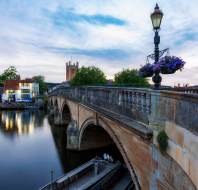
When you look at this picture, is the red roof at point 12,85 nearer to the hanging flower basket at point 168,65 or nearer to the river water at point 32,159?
the river water at point 32,159

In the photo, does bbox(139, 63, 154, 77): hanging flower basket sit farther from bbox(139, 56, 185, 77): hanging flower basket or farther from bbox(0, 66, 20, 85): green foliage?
bbox(0, 66, 20, 85): green foliage

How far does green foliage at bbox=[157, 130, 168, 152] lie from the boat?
8.75 m

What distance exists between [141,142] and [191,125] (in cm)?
335

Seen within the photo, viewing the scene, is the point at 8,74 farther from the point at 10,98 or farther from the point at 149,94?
the point at 149,94

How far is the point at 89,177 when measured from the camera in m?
15.9

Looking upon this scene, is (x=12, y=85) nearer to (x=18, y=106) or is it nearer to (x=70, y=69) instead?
(x=18, y=106)

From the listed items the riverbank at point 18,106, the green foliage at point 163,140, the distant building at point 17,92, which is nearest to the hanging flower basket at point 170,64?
the green foliage at point 163,140

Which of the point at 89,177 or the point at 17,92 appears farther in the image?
the point at 17,92

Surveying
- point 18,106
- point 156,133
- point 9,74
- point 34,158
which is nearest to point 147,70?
point 156,133

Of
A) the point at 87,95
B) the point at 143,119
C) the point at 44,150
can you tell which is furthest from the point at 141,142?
the point at 44,150

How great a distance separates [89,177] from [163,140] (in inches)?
432

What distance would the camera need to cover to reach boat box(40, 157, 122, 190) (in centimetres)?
1416

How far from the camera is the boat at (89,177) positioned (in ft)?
46.4

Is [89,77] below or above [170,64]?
above
